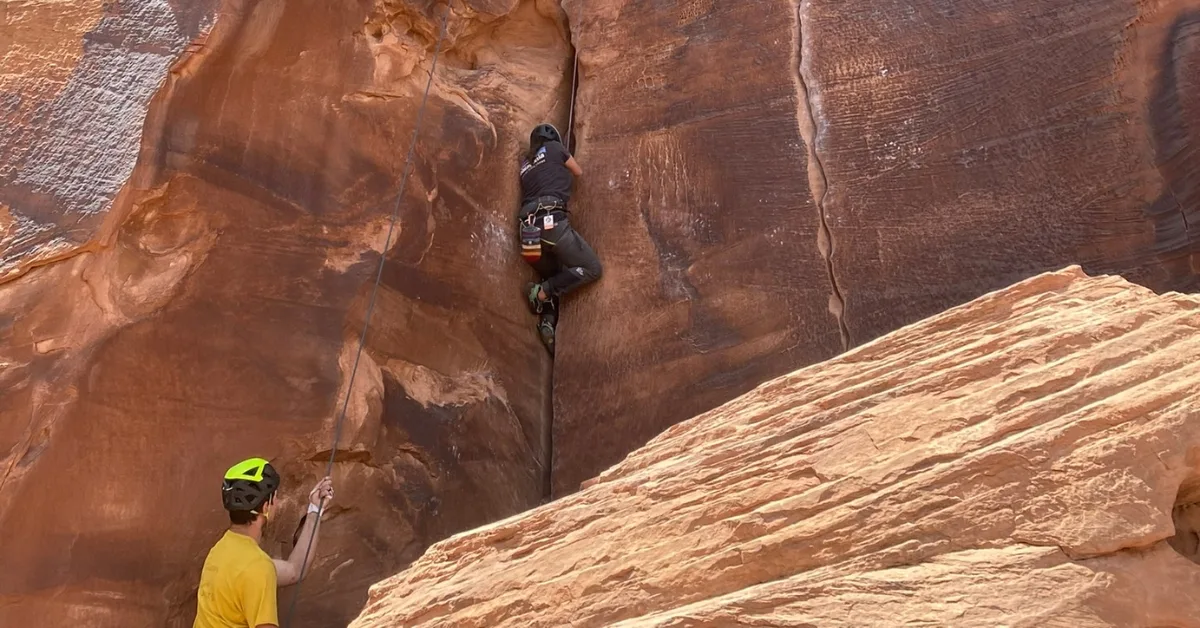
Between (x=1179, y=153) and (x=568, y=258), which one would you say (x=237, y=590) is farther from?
(x=1179, y=153)

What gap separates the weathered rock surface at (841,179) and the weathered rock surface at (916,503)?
1.39 metres

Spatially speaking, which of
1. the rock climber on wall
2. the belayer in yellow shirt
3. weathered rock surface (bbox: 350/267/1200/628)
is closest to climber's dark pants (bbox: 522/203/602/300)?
the rock climber on wall

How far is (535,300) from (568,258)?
326 millimetres

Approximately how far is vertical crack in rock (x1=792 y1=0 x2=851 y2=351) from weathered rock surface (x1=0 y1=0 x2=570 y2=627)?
1738 mm

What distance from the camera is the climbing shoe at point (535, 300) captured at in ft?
17.8

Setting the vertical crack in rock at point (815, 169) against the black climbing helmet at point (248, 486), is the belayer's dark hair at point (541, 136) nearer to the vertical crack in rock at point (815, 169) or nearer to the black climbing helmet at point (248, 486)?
the vertical crack in rock at point (815, 169)

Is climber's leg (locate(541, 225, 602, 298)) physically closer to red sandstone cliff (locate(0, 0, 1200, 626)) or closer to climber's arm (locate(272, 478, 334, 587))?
red sandstone cliff (locate(0, 0, 1200, 626))

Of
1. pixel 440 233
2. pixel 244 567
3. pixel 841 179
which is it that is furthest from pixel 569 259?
pixel 244 567

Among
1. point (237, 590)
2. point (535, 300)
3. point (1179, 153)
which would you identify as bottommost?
point (237, 590)

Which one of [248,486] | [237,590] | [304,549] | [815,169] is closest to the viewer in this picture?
[237,590]

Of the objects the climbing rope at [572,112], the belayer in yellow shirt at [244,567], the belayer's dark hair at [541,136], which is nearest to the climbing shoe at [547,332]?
the belayer's dark hair at [541,136]

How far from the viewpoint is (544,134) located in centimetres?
550

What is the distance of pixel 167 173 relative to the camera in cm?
419

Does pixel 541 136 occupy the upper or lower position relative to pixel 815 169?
upper
